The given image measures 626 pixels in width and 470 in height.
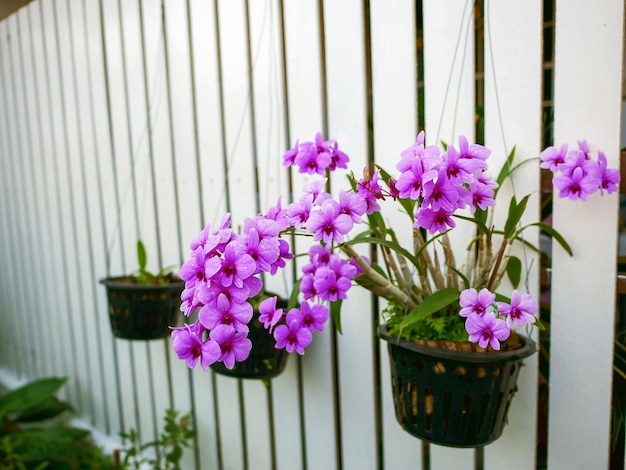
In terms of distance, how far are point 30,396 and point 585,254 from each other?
95.5 inches

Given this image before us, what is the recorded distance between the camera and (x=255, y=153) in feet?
5.41

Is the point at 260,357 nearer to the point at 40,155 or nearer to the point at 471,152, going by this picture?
the point at 471,152

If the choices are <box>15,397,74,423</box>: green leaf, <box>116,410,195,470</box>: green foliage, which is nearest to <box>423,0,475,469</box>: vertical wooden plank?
<box>116,410,195,470</box>: green foliage

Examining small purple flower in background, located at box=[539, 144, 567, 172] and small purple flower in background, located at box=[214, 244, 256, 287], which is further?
small purple flower in background, located at box=[539, 144, 567, 172]

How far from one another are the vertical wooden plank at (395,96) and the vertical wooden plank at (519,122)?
0.19 metres

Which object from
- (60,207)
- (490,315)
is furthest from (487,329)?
(60,207)

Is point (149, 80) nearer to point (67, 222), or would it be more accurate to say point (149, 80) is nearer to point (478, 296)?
point (67, 222)

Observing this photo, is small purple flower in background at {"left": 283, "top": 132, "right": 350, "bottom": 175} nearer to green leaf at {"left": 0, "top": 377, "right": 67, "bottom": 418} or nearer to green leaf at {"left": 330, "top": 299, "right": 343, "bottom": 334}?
green leaf at {"left": 330, "top": 299, "right": 343, "bottom": 334}

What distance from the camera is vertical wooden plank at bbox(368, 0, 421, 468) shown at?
4.17ft

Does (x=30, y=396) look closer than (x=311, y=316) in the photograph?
No

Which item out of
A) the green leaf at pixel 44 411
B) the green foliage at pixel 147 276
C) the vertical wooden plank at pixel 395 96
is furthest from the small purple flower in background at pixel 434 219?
the green leaf at pixel 44 411

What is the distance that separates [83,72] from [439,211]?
6.51 ft

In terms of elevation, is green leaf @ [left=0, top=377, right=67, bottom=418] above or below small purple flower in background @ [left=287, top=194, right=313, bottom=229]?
below

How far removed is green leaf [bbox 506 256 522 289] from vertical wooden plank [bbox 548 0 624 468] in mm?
70
